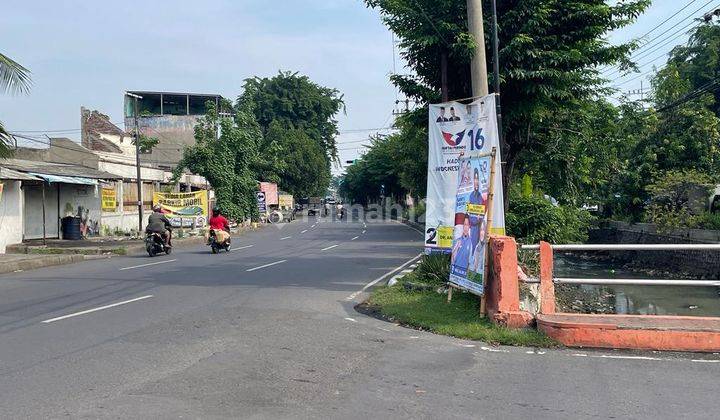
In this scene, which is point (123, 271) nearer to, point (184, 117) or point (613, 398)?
point (613, 398)

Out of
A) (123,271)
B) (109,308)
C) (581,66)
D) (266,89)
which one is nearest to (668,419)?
(109,308)

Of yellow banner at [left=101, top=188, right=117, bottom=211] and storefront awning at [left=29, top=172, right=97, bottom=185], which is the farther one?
yellow banner at [left=101, top=188, right=117, bottom=211]

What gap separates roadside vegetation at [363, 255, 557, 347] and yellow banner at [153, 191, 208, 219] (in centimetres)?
2282

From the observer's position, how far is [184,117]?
58.2 metres

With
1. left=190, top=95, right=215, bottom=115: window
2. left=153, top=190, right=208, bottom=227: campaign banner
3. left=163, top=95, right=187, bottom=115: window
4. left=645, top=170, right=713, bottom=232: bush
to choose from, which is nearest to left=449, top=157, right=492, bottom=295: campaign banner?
left=645, top=170, right=713, bottom=232: bush

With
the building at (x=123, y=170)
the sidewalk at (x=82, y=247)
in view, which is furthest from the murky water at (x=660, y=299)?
the building at (x=123, y=170)

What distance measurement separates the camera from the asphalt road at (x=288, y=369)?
5.38 metres

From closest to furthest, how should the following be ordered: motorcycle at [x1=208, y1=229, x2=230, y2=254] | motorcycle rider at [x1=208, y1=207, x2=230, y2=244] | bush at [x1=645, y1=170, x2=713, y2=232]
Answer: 1. motorcycle at [x1=208, y1=229, x2=230, y2=254]
2. motorcycle rider at [x1=208, y1=207, x2=230, y2=244]
3. bush at [x1=645, y1=170, x2=713, y2=232]

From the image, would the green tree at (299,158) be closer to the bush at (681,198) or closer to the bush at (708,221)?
the bush at (681,198)

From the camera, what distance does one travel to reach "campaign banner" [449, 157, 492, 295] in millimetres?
9234

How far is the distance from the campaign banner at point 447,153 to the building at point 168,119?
4202cm

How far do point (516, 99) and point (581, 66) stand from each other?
1474 mm

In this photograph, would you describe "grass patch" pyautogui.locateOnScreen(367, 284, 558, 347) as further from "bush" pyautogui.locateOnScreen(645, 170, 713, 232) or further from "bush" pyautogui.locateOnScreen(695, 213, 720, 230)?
"bush" pyautogui.locateOnScreen(645, 170, 713, 232)

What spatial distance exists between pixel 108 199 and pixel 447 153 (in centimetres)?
2302
